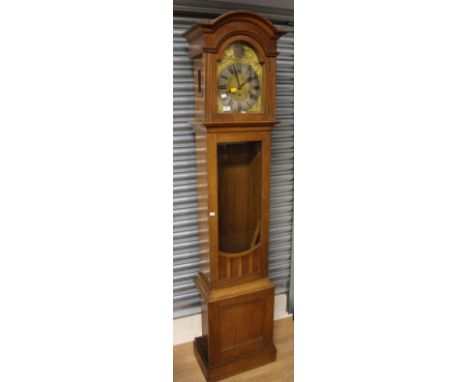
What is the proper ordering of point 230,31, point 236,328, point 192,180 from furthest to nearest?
point 192,180
point 236,328
point 230,31

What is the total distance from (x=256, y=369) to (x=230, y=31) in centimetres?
169

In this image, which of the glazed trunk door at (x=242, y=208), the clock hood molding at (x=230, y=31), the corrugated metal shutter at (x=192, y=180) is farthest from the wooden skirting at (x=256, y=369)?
the clock hood molding at (x=230, y=31)

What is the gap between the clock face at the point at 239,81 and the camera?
72.6 inches

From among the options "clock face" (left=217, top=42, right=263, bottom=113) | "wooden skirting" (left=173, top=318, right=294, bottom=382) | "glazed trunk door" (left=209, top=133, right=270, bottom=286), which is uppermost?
"clock face" (left=217, top=42, right=263, bottom=113)

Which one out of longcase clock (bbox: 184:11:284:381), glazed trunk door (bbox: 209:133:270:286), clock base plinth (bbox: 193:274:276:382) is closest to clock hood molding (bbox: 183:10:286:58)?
longcase clock (bbox: 184:11:284:381)

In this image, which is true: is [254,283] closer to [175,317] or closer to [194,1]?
[175,317]

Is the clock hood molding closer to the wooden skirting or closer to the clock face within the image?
the clock face

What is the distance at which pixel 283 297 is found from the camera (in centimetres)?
258

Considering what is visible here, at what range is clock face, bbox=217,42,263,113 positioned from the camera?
1844 mm

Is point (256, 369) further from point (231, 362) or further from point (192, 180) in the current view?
point (192, 180)

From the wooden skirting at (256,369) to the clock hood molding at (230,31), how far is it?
5.20 feet

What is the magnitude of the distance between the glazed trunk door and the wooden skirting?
50 cm

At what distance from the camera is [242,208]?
2131 mm

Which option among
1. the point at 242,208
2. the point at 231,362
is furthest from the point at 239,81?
the point at 231,362
